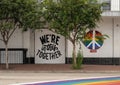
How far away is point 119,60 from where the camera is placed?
28.2 m

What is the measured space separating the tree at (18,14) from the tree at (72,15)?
2.29 ft

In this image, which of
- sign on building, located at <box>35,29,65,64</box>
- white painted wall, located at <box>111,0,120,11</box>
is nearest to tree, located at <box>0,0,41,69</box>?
sign on building, located at <box>35,29,65,64</box>

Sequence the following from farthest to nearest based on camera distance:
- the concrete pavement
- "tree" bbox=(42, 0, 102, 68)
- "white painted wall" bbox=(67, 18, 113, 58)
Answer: "white painted wall" bbox=(67, 18, 113, 58) < "tree" bbox=(42, 0, 102, 68) < the concrete pavement

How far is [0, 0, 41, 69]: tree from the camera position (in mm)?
24375

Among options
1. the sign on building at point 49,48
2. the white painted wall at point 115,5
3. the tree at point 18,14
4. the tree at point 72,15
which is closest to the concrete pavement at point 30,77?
the tree at point 18,14

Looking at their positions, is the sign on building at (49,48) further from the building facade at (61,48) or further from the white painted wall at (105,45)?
the white painted wall at (105,45)

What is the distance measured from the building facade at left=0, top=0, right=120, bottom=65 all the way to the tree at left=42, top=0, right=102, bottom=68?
322 centimetres

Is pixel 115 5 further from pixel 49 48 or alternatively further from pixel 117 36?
pixel 49 48

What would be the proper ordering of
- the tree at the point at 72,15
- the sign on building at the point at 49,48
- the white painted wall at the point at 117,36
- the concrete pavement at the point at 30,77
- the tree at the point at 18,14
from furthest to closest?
1. the sign on building at the point at 49,48
2. the white painted wall at the point at 117,36
3. the tree at the point at 72,15
4. the tree at the point at 18,14
5. the concrete pavement at the point at 30,77

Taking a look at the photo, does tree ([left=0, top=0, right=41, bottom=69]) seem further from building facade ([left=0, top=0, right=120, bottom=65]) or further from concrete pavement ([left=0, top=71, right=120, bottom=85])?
building facade ([left=0, top=0, right=120, bottom=65])

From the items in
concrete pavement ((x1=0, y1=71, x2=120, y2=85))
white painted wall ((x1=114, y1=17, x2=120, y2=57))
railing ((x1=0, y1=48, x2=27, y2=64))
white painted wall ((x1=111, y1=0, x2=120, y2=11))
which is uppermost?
white painted wall ((x1=111, y1=0, x2=120, y2=11))

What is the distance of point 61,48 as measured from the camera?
95.6 feet

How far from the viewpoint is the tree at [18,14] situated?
24.4m

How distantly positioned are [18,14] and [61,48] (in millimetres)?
5511
